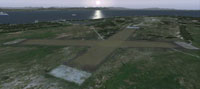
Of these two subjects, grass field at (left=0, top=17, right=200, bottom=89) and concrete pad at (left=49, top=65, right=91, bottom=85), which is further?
concrete pad at (left=49, top=65, right=91, bottom=85)

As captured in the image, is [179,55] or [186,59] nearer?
[186,59]

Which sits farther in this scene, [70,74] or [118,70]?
[118,70]

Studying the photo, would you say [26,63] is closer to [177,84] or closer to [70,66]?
[70,66]

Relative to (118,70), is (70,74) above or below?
below

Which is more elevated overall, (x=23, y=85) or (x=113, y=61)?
(x=113, y=61)

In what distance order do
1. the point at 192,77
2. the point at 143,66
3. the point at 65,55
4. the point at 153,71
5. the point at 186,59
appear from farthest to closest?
the point at 65,55
the point at 186,59
the point at 143,66
the point at 153,71
the point at 192,77

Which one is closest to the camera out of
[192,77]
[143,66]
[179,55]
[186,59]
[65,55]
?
[192,77]

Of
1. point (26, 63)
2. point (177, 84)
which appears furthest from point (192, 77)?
point (26, 63)

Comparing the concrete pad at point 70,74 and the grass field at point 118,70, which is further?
the concrete pad at point 70,74
